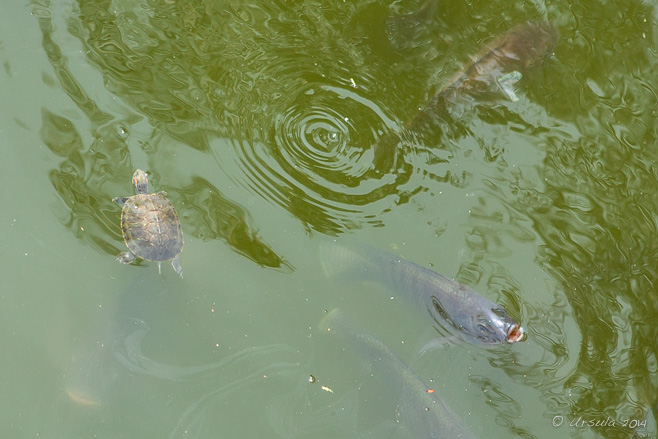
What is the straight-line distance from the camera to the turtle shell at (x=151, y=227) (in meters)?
3.29

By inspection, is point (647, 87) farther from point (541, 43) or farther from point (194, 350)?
point (194, 350)

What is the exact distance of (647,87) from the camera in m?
3.90

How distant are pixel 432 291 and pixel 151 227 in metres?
1.62

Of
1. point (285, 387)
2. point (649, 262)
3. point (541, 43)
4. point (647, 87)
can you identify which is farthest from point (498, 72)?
point (285, 387)

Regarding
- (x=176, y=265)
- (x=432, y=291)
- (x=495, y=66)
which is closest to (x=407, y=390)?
(x=432, y=291)

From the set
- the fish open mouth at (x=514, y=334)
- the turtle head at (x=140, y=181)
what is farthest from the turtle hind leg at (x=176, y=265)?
the fish open mouth at (x=514, y=334)

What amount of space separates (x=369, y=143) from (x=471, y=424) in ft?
5.74

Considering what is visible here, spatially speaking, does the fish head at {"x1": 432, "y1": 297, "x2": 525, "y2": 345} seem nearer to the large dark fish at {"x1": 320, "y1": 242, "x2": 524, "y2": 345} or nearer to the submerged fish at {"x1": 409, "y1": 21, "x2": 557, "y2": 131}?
the large dark fish at {"x1": 320, "y1": 242, "x2": 524, "y2": 345}

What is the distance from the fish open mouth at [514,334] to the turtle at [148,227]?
184 cm

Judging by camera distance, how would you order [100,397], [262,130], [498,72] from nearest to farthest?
[100,397]
[262,130]
[498,72]

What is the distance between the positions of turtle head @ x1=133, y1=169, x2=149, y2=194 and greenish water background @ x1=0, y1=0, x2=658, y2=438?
0.29 ft

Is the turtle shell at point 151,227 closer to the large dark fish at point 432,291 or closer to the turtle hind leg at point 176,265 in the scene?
the turtle hind leg at point 176,265

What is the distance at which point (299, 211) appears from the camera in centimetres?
351

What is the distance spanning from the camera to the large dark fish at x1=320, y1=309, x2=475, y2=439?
321cm
